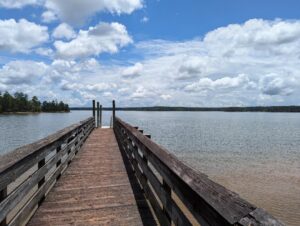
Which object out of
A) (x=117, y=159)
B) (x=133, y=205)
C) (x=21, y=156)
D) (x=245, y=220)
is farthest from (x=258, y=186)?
(x=245, y=220)

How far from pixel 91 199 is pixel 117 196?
48 cm

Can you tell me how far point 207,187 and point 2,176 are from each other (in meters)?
2.02

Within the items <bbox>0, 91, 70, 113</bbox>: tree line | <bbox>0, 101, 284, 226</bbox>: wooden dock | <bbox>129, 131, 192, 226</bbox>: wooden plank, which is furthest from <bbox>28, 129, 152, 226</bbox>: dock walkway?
<bbox>0, 91, 70, 113</bbox>: tree line

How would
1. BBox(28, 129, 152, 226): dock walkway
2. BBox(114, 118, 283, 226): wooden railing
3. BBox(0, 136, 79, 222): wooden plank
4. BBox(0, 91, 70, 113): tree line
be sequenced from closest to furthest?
BBox(114, 118, 283, 226): wooden railing → BBox(0, 136, 79, 222): wooden plank → BBox(28, 129, 152, 226): dock walkway → BBox(0, 91, 70, 113): tree line

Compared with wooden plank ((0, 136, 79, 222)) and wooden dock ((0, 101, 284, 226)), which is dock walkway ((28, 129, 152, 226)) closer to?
wooden dock ((0, 101, 284, 226))

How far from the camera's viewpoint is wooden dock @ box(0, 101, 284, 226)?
217 centimetres

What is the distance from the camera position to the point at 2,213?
3.20 meters

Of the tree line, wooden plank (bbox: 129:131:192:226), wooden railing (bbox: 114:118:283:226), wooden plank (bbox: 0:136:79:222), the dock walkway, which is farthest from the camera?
the tree line

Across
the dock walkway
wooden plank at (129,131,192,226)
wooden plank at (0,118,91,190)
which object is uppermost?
wooden plank at (0,118,91,190)

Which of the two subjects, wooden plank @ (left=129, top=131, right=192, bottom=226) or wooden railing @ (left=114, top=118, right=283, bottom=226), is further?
wooden plank @ (left=129, top=131, right=192, bottom=226)

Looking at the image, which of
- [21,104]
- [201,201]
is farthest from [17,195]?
[21,104]

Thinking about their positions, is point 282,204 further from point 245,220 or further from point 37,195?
point 245,220

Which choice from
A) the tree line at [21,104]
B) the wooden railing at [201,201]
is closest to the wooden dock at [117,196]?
the wooden railing at [201,201]

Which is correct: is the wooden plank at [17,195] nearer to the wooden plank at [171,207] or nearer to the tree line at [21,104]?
the wooden plank at [171,207]
